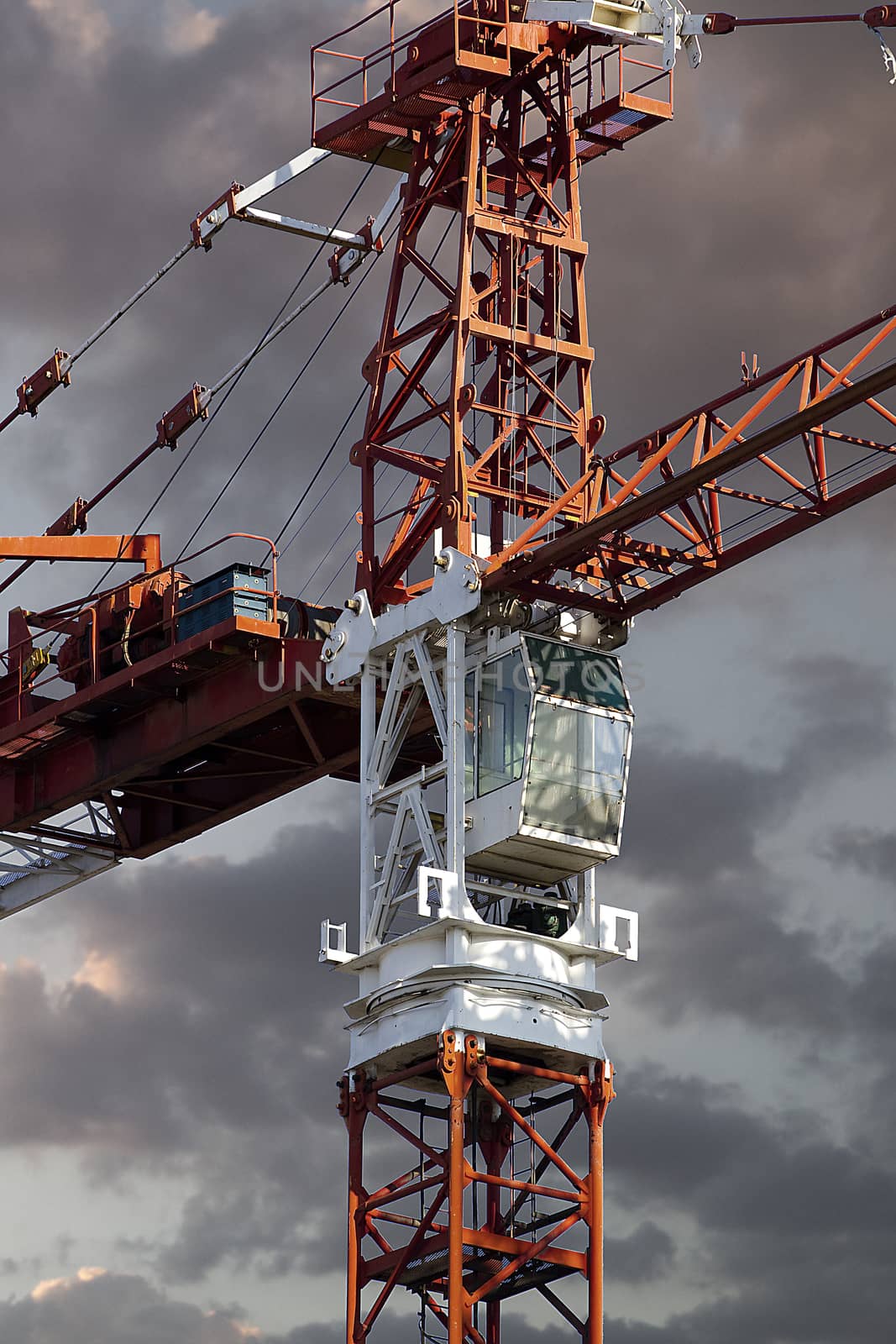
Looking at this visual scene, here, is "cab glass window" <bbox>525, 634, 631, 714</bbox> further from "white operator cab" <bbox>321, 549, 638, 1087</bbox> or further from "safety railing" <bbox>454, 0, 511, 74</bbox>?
"safety railing" <bbox>454, 0, 511, 74</bbox>

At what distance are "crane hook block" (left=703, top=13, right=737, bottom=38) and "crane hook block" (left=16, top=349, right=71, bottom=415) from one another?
20416mm

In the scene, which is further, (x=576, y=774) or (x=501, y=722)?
(x=501, y=722)

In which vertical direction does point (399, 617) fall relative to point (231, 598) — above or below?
below

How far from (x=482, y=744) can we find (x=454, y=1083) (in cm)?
655

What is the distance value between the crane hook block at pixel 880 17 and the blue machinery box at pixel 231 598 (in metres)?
15.7

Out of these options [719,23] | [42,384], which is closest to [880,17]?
[719,23]

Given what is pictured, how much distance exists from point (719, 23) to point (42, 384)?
21.7m

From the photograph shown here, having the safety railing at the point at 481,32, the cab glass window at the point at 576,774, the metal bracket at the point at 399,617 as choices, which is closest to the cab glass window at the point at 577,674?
the cab glass window at the point at 576,774

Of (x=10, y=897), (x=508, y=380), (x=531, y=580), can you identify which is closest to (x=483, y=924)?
(x=531, y=580)

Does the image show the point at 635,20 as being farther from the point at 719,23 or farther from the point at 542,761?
the point at 542,761

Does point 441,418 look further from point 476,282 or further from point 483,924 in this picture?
point 483,924

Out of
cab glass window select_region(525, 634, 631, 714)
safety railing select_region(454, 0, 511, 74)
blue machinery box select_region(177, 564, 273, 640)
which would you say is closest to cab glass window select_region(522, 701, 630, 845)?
cab glass window select_region(525, 634, 631, 714)

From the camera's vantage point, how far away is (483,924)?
63.7m

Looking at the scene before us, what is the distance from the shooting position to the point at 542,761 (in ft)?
213
